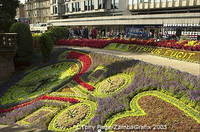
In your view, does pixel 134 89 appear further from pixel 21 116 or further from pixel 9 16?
pixel 9 16

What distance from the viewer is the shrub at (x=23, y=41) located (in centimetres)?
2405

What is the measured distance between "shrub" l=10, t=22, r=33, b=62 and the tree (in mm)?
3751

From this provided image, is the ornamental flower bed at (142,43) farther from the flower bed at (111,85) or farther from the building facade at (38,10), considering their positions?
the building facade at (38,10)

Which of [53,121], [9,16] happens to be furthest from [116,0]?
[53,121]

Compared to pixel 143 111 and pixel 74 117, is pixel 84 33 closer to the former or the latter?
pixel 74 117

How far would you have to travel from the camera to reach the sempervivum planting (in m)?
11.1

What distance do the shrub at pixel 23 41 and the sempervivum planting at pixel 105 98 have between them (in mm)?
4512

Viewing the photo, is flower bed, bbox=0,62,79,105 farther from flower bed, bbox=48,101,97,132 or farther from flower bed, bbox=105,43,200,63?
flower bed, bbox=105,43,200,63

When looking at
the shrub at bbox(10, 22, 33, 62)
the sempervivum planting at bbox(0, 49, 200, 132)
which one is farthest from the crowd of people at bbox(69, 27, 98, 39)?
the sempervivum planting at bbox(0, 49, 200, 132)

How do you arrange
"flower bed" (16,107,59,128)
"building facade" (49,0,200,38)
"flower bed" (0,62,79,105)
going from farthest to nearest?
"building facade" (49,0,200,38) < "flower bed" (0,62,79,105) < "flower bed" (16,107,59,128)

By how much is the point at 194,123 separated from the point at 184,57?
994 centimetres

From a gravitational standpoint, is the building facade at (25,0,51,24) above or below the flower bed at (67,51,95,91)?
above

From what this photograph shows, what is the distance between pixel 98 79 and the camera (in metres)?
16.4

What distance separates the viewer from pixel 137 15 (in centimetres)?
5341
